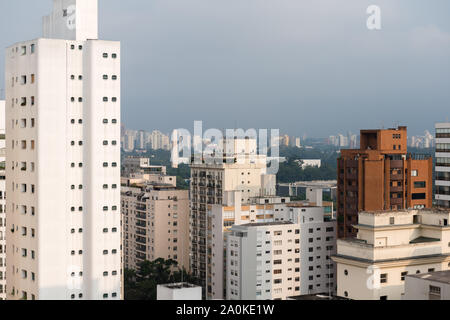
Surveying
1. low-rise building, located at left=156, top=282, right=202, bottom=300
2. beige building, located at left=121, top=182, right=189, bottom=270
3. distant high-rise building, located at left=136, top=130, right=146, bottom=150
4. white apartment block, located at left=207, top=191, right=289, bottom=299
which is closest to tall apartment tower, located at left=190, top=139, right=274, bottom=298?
A: white apartment block, located at left=207, top=191, right=289, bottom=299

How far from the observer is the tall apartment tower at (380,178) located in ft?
64.6

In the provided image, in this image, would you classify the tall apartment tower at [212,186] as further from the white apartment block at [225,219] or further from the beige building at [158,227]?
the beige building at [158,227]

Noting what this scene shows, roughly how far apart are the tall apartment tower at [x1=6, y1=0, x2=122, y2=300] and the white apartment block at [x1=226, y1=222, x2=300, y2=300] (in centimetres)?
628

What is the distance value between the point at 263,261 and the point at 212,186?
631 cm

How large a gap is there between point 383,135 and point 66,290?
Result: 1018 centimetres

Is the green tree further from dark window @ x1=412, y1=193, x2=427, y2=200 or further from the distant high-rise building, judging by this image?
the distant high-rise building

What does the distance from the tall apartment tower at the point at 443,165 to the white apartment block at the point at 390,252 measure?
6.33 meters

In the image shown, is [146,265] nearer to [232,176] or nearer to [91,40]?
[232,176]

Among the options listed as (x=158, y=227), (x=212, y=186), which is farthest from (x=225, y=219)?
(x=158, y=227)

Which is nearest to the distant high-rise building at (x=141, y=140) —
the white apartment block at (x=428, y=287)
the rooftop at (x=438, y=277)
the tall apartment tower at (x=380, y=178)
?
the tall apartment tower at (x=380, y=178)

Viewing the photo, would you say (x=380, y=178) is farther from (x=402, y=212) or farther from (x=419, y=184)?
(x=402, y=212)

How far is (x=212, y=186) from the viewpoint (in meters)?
25.8

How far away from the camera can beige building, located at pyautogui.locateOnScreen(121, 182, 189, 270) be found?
87.5ft

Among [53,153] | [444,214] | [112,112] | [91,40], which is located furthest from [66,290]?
[444,214]
